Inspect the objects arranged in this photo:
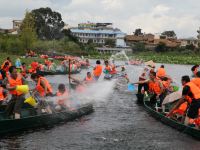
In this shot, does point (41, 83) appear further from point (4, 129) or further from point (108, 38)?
point (108, 38)

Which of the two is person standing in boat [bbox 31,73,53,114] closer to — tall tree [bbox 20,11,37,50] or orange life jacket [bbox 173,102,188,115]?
orange life jacket [bbox 173,102,188,115]

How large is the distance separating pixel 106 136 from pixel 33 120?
3094 millimetres

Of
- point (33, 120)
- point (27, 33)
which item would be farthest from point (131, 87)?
point (27, 33)

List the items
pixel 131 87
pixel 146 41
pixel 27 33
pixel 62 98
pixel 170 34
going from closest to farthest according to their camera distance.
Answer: pixel 62 98
pixel 131 87
pixel 27 33
pixel 146 41
pixel 170 34

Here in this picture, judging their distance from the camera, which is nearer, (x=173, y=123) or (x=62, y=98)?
(x=173, y=123)

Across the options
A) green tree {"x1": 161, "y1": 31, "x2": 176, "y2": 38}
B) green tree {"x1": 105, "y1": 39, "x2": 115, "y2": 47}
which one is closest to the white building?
green tree {"x1": 105, "y1": 39, "x2": 115, "y2": 47}

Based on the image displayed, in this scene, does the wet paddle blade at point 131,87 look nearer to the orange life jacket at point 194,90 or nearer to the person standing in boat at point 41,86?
the person standing in boat at point 41,86

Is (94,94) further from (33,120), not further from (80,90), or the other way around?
(33,120)

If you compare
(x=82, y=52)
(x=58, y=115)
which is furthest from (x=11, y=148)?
(x=82, y=52)

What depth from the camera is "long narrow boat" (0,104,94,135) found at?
16.4 meters

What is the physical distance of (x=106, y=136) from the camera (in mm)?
17500

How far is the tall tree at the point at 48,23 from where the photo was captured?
13025 centimetres

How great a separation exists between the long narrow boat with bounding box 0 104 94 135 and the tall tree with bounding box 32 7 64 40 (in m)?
110

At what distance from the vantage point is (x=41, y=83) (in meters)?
18.6
